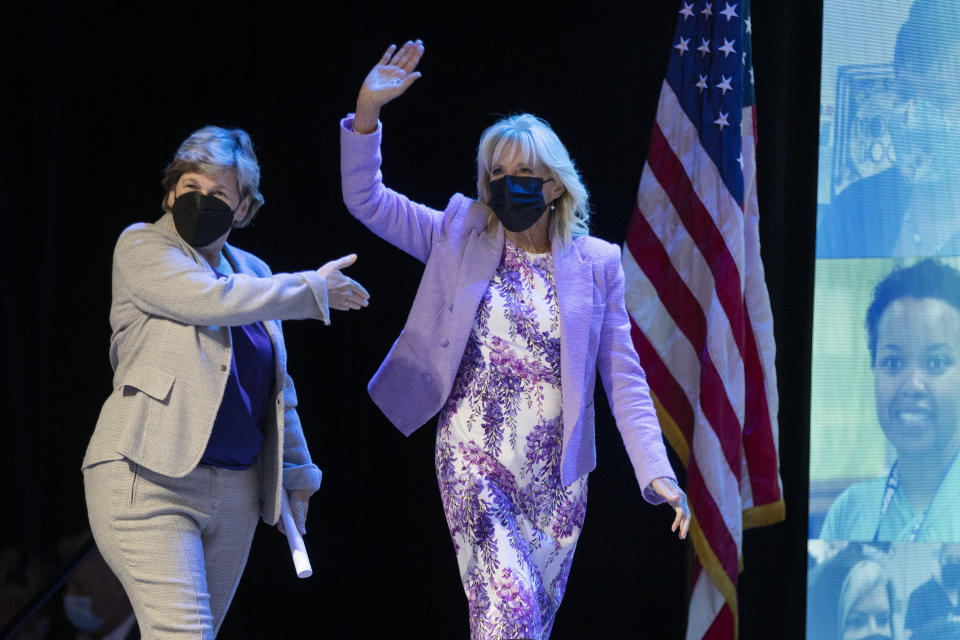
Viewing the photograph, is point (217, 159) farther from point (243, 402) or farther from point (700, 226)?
point (700, 226)

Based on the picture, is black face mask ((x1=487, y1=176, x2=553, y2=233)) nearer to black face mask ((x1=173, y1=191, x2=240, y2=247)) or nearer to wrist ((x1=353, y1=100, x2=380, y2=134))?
wrist ((x1=353, y1=100, x2=380, y2=134))

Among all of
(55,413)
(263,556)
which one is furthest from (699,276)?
(55,413)

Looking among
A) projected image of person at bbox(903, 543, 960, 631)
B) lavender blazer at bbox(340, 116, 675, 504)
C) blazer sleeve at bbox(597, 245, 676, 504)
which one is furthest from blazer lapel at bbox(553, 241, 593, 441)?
projected image of person at bbox(903, 543, 960, 631)

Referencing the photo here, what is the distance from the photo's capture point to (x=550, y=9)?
13.6ft

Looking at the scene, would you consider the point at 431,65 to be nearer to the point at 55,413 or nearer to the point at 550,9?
the point at 550,9

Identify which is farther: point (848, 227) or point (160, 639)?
point (848, 227)

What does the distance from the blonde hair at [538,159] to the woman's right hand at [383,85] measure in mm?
285

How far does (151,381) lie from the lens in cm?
240

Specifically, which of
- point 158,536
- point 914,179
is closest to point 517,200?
point 158,536

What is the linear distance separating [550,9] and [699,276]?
3.91 feet

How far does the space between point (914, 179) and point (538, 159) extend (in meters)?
2.12

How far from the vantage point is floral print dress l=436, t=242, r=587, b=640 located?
2.72m

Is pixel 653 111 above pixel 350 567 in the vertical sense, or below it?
above

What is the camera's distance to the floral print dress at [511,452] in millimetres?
2723
